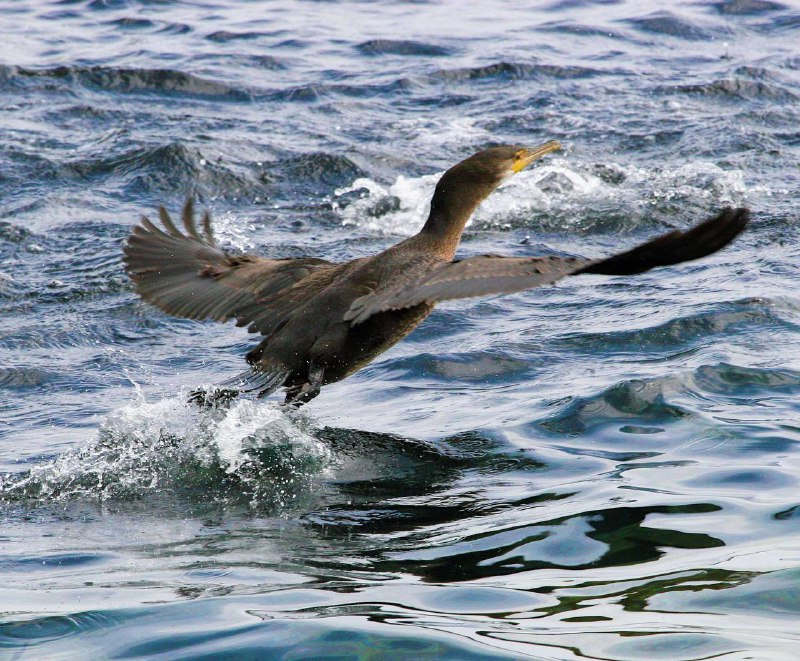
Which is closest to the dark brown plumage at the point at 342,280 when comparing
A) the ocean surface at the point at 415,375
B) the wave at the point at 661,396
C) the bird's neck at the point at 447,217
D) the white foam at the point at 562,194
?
the bird's neck at the point at 447,217

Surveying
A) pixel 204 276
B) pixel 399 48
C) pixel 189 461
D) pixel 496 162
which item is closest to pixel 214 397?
pixel 189 461

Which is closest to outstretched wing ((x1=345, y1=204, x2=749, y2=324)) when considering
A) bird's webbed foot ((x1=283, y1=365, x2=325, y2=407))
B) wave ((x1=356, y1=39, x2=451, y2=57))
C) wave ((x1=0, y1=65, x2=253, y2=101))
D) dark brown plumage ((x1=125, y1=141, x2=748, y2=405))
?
dark brown plumage ((x1=125, y1=141, x2=748, y2=405))

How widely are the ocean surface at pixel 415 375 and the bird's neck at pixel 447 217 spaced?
0.94 m

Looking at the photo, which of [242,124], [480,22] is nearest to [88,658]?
[242,124]

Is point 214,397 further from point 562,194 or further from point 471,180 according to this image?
point 562,194

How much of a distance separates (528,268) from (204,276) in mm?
2348

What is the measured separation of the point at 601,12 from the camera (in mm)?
18062

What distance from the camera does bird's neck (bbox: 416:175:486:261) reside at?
6.49 metres

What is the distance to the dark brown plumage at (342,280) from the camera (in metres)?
5.06

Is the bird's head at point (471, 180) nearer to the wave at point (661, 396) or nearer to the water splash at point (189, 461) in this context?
the wave at point (661, 396)

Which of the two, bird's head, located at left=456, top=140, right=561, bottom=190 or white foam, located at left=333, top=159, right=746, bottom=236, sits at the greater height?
bird's head, located at left=456, top=140, right=561, bottom=190

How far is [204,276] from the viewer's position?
680 cm

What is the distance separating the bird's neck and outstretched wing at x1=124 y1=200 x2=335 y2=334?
647mm

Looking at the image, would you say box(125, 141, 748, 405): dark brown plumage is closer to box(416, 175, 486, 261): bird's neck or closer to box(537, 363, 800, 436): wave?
box(416, 175, 486, 261): bird's neck
